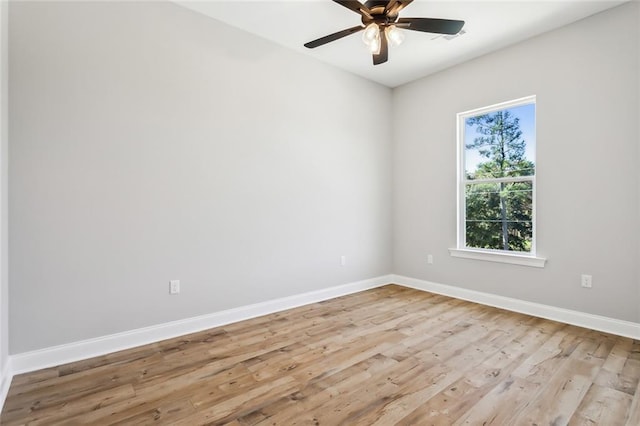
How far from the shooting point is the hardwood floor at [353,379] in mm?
1709

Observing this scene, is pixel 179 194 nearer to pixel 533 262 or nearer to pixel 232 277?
pixel 232 277

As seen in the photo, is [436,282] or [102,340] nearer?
[102,340]

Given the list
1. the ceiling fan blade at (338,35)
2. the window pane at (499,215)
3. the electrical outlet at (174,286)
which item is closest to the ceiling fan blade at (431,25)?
the ceiling fan blade at (338,35)

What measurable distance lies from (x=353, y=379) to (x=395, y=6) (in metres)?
2.58

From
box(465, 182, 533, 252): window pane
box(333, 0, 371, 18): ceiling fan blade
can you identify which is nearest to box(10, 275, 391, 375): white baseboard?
box(465, 182, 533, 252): window pane

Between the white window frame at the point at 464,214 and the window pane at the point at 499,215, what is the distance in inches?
1.9

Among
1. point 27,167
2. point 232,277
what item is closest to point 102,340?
point 232,277

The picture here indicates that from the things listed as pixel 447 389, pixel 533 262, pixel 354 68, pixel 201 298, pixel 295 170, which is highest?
pixel 354 68

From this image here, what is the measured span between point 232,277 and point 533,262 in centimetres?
311

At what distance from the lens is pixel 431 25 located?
91.3 inches

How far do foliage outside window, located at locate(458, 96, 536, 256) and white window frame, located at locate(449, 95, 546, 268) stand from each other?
0.01 meters

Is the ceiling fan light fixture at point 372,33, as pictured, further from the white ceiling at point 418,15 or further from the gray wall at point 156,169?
the gray wall at point 156,169

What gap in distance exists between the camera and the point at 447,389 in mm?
1948

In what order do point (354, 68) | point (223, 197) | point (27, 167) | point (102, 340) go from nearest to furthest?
point (27, 167), point (102, 340), point (223, 197), point (354, 68)
